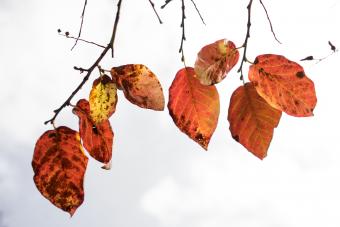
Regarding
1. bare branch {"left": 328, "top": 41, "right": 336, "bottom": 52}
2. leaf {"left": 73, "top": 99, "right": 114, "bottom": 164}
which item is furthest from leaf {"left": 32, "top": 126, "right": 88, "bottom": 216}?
bare branch {"left": 328, "top": 41, "right": 336, "bottom": 52}

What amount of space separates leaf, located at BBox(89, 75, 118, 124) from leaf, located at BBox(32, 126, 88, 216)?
8 centimetres

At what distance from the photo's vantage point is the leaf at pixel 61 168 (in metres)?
0.89

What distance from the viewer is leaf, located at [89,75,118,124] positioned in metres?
0.92

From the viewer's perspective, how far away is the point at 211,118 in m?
0.95

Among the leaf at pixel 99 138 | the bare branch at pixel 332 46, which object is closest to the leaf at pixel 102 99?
the leaf at pixel 99 138

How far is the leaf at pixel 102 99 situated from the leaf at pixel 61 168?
8cm

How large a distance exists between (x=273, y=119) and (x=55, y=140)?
49 centimetres

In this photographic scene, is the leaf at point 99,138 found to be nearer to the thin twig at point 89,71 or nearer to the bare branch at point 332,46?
the thin twig at point 89,71

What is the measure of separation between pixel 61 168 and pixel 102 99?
18cm

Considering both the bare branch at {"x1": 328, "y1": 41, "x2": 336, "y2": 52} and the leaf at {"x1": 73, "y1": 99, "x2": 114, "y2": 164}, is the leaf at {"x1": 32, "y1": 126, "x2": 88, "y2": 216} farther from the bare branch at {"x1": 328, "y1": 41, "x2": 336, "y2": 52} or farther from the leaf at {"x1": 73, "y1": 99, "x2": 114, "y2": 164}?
the bare branch at {"x1": 328, "y1": 41, "x2": 336, "y2": 52}

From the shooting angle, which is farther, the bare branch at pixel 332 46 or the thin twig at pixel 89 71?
the bare branch at pixel 332 46

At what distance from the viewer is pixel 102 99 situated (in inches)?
36.3

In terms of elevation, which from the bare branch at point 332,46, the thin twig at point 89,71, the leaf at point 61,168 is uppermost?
the thin twig at point 89,71

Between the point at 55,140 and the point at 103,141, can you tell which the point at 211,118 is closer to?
the point at 103,141
